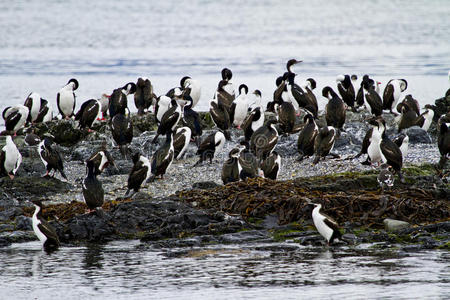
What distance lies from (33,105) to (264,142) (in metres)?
9.15

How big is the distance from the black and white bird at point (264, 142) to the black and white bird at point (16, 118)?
24.4 ft

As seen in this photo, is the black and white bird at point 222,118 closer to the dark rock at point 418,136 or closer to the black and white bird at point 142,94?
the black and white bird at point 142,94

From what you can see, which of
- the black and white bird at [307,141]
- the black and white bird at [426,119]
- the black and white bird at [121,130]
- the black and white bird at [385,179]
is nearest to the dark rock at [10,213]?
the black and white bird at [121,130]

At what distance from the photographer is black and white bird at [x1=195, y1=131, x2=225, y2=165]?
61.3 feet

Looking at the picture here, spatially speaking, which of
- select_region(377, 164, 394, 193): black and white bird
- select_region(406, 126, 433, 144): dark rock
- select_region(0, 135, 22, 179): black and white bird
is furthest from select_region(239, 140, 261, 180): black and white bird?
select_region(406, 126, 433, 144): dark rock

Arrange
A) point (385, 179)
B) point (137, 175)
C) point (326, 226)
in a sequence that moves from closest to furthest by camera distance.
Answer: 1. point (326, 226)
2. point (385, 179)
3. point (137, 175)

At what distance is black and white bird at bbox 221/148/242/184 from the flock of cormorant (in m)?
0.02

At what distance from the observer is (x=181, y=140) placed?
18.8 meters

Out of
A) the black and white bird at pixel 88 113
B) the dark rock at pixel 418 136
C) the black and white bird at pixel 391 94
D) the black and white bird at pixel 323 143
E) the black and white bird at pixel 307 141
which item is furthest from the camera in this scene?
the black and white bird at pixel 391 94

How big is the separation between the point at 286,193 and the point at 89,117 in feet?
32.3

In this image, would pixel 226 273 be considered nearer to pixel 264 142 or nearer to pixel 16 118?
pixel 264 142

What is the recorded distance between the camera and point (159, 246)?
39.4ft

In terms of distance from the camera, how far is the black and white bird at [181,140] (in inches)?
740

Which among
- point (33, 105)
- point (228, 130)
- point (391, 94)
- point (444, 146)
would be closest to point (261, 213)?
point (444, 146)
